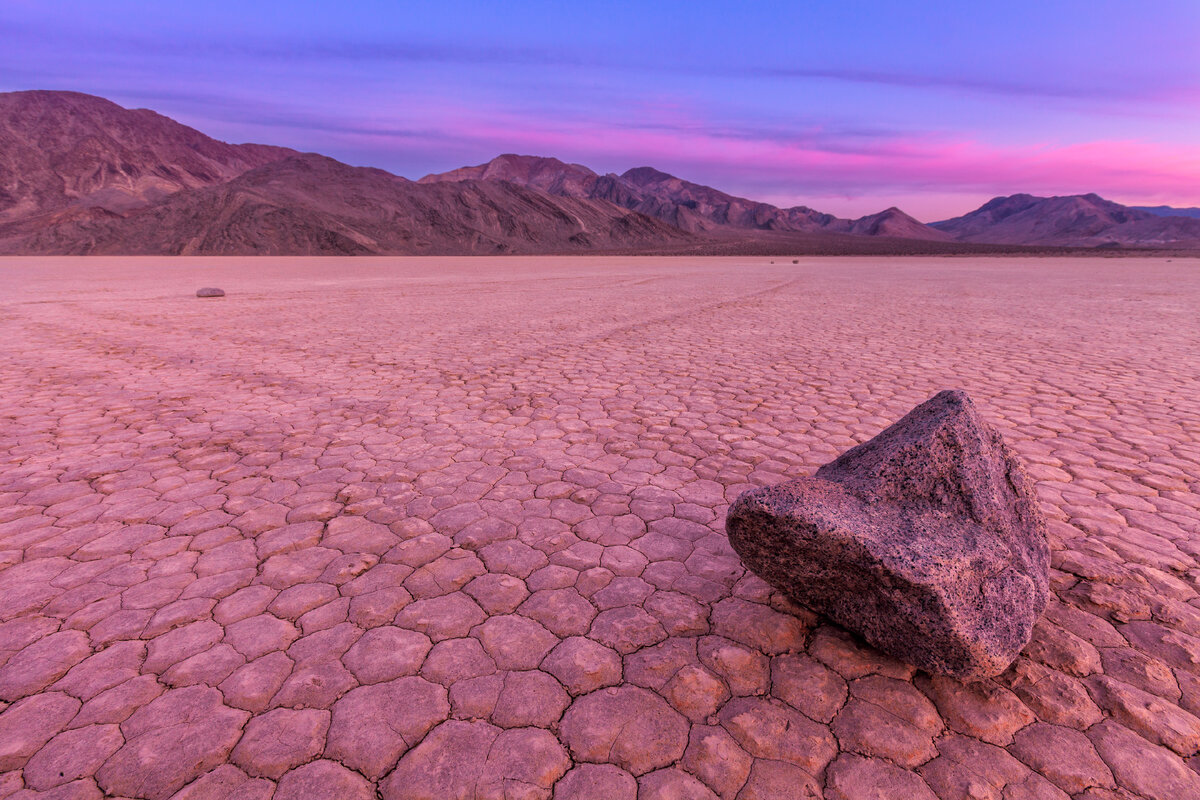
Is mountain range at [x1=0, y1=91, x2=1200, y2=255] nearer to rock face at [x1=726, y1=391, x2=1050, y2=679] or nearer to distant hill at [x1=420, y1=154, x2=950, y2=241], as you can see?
distant hill at [x1=420, y1=154, x2=950, y2=241]

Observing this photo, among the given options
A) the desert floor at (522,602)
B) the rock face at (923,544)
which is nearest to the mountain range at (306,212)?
the desert floor at (522,602)

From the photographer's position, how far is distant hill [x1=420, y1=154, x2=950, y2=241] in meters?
136

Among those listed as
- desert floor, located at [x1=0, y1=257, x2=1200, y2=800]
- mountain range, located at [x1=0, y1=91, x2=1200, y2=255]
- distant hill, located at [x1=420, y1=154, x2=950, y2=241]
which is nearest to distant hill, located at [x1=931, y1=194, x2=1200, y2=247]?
mountain range, located at [x1=0, y1=91, x2=1200, y2=255]

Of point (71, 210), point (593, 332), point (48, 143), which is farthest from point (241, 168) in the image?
point (593, 332)

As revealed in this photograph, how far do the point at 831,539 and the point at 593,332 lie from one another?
7.05 meters

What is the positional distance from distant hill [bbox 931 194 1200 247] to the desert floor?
116803 mm

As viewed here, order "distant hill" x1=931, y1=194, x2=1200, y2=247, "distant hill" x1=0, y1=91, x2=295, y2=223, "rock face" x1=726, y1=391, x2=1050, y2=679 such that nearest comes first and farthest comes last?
"rock face" x1=726, y1=391, x2=1050, y2=679 → "distant hill" x1=0, y1=91, x2=295, y2=223 → "distant hill" x1=931, y1=194, x2=1200, y2=247

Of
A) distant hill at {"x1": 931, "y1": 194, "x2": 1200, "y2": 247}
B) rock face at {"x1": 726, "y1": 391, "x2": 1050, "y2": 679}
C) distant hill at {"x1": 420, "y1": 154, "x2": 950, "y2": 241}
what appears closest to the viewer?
rock face at {"x1": 726, "y1": 391, "x2": 1050, "y2": 679}

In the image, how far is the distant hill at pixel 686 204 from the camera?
13600 cm

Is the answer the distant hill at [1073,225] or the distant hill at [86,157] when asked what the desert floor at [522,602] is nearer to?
the distant hill at [86,157]

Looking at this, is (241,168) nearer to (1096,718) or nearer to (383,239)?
(383,239)

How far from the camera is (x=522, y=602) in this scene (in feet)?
7.43

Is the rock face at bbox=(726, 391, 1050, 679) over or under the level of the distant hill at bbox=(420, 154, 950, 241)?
under

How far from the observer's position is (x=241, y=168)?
140 meters
